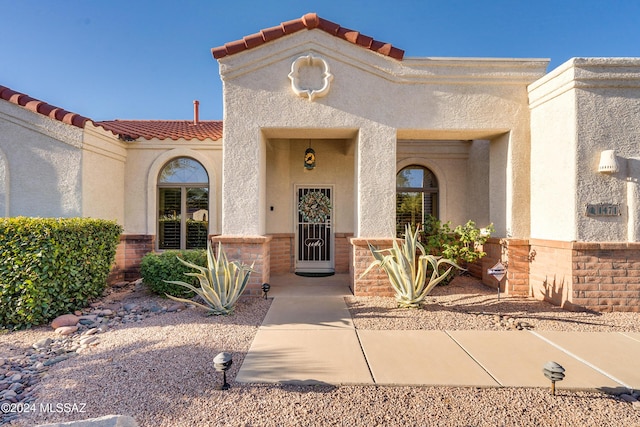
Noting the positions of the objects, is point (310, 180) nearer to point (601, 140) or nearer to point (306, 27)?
point (306, 27)

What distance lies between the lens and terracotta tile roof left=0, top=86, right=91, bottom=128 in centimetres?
759

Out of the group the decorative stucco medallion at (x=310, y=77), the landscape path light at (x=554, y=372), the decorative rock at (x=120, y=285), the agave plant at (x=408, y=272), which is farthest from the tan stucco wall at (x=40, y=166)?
the landscape path light at (x=554, y=372)

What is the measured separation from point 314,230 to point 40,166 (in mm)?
7161

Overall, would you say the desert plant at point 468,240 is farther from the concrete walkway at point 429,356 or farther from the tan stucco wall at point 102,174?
the tan stucco wall at point 102,174

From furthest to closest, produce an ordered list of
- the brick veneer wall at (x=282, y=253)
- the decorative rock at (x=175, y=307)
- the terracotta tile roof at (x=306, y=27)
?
the brick veneer wall at (x=282, y=253) → the terracotta tile roof at (x=306, y=27) → the decorative rock at (x=175, y=307)

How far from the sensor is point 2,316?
5531 mm

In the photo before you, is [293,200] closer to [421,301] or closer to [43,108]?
[421,301]

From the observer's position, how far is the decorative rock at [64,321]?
222 inches

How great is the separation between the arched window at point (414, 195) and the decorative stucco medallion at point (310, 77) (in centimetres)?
417

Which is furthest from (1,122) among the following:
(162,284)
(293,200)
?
(293,200)

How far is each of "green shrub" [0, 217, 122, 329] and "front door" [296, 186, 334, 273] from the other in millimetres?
5424

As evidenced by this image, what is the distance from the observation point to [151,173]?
30.7 feet

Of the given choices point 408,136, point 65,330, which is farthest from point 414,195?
point 65,330

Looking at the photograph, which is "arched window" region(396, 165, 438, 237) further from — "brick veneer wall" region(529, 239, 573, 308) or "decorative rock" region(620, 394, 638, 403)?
"decorative rock" region(620, 394, 638, 403)
